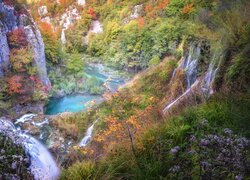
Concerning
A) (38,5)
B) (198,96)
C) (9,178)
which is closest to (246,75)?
(198,96)

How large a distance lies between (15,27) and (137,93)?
370 inches

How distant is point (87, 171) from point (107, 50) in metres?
26.8

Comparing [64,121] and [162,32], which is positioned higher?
[162,32]

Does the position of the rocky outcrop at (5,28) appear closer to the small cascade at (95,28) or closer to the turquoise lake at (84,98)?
the turquoise lake at (84,98)

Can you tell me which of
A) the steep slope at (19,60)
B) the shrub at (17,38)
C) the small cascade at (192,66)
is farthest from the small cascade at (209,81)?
the shrub at (17,38)

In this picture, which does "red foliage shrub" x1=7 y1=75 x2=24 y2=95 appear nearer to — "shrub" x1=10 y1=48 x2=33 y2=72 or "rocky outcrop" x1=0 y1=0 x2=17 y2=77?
"rocky outcrop" x1=0 y1=0 x2=17 y2=77

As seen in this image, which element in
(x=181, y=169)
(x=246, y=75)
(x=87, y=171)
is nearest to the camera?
(x=181, y=169)

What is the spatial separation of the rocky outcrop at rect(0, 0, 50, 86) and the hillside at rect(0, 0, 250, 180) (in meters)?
0.07

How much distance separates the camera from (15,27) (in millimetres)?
16734

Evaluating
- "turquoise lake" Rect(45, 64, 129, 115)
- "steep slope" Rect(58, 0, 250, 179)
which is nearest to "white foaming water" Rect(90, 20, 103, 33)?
"turquoise lake" Rect(45, 64, 129, 115)

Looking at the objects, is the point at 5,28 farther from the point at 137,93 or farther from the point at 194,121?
the point at 194,121

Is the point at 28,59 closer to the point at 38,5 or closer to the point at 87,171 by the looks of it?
the point at 87,171

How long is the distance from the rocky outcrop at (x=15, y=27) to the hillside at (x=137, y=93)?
66 mm

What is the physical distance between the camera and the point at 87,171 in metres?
3.87
